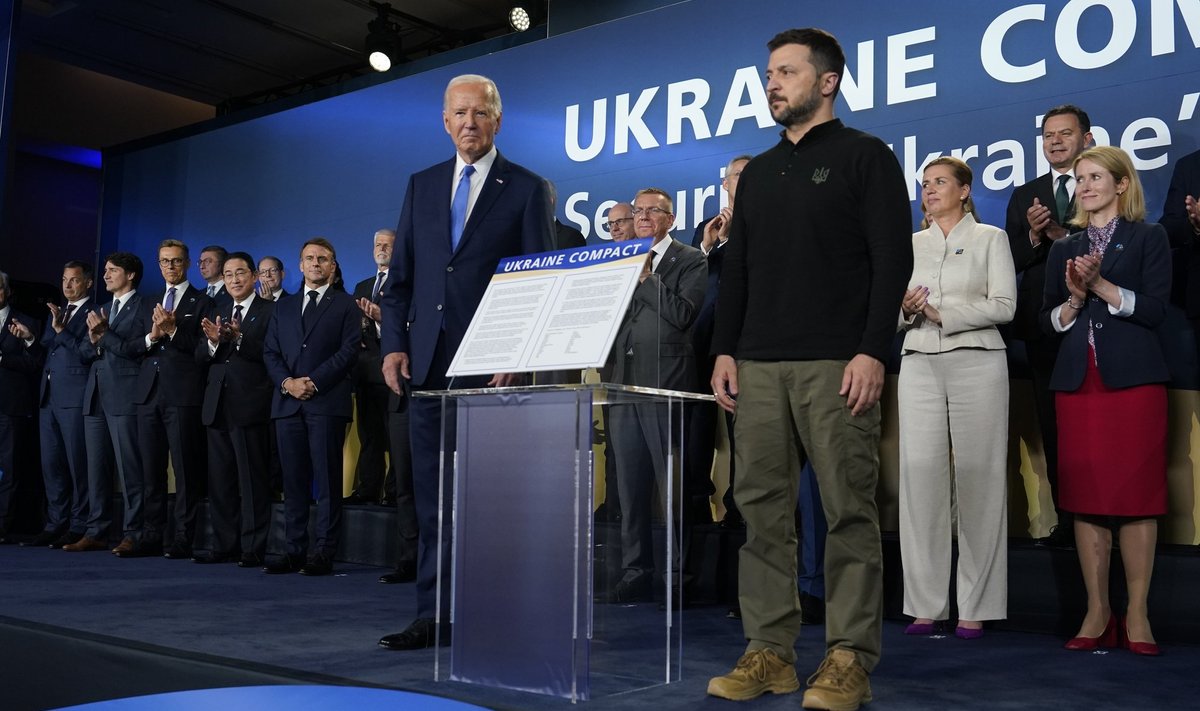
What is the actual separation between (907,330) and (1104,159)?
0.87m

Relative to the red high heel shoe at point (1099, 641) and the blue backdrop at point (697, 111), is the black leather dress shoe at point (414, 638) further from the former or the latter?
the blue backdrop at point (697, 111)

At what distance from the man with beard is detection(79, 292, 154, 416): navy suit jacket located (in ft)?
15.1

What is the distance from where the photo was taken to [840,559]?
8.62ft

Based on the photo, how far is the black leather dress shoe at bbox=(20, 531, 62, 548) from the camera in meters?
6.82

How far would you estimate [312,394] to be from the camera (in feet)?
18.3

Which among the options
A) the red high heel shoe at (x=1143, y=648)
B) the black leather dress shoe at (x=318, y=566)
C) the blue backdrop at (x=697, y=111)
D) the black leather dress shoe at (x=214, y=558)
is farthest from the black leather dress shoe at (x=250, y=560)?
the red high heel shoe at (x=1143, y=648)

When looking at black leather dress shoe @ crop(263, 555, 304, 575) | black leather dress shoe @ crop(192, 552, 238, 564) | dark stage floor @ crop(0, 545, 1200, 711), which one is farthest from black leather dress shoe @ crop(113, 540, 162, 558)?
dark stage floor @ crop(0, 545, 1200, 711)

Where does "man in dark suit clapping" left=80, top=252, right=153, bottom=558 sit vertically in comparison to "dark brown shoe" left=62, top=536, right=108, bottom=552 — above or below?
above

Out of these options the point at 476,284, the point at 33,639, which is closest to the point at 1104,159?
the point at 476,284

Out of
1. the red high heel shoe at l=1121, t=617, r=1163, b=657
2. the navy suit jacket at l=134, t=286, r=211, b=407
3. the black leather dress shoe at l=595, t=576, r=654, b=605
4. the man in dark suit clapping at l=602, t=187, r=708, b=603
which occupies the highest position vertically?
the navy suit jacket at l=134, t=286, r=211, b=407

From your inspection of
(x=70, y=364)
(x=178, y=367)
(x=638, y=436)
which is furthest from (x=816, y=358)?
(x=70, y=364)

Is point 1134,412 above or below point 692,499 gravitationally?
above

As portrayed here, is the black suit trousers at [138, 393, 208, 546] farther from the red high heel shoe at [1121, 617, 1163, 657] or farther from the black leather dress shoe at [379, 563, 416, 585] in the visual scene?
the red high heel shoe at [1121, 617, 1163, 657]

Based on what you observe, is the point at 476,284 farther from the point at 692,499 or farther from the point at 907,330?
the point at 692,499
